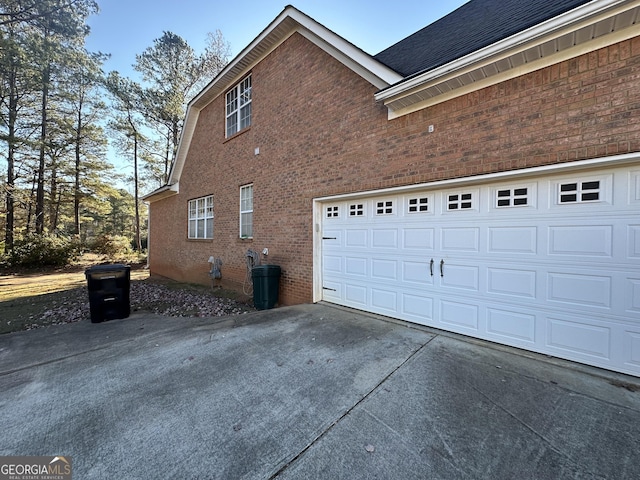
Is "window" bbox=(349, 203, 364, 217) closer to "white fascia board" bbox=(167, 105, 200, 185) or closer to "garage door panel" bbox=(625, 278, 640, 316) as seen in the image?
"garage door panel" bbox=(625, 278, 640, 316)

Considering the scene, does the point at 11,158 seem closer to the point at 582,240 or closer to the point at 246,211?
the point at 246,211

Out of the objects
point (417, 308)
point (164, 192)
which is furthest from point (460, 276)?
point (164, 192)

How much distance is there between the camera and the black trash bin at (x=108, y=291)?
534cm

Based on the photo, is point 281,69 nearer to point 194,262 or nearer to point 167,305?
point 167,305

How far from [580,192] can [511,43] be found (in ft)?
6.61

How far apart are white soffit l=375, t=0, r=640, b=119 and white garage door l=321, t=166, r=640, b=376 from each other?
1.45 metres

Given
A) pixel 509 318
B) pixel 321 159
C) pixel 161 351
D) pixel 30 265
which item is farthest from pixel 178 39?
pixel 509 318

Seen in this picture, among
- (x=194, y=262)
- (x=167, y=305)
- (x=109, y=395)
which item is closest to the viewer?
(x=109, y=395)

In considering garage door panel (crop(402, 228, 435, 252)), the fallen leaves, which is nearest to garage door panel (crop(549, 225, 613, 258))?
garage door panel (crop(402, 228, 435, 252))

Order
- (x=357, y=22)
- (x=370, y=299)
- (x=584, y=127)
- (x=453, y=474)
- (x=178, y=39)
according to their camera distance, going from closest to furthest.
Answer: (x=453, y=474), (x=584, y=127), (x=370, y=299), (x=357, y=22), (x=178, y=39)

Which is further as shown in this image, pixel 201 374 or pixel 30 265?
pixel 30 265

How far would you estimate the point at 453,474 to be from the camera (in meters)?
1.80

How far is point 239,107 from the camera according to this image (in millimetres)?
8828

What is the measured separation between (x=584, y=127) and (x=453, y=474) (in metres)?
3.87
